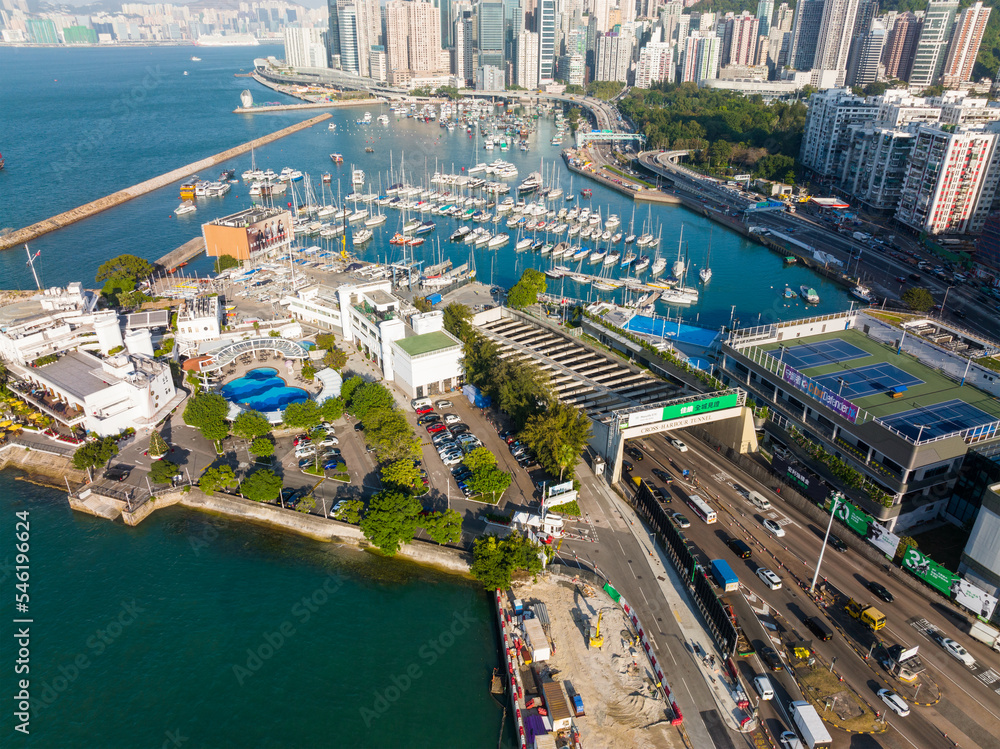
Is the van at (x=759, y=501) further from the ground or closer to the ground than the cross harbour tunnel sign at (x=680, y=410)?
closer to the ground

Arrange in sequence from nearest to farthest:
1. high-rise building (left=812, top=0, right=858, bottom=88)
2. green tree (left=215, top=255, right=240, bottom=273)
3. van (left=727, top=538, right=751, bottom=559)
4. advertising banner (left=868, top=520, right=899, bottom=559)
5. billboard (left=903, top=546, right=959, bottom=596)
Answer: billboard (left=903, top=546, right=959, bottom=596), advertising banner (left=868, top=520, right=899, bottom=559), van (left=727, top=538, right=751, bottom=559), green tree (left=215, top=255, right=240, bottom=273), high-rise building (left=812, top=0, right=858, bottom=88)

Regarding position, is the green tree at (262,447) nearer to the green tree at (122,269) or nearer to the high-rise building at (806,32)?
the green tree at (122,269)

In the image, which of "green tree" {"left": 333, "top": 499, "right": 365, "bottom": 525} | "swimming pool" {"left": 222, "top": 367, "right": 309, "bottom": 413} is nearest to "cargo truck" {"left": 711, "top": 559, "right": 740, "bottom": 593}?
"green tree" {"left": 333, "top": 499, "right": 365, "bottom": 525}

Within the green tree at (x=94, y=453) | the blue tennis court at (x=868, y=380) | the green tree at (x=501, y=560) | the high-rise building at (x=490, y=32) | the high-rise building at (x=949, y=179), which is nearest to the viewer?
the green tree at (x=501, y=560)

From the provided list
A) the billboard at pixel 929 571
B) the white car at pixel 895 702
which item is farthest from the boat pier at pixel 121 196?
the white car at pixel 895 702

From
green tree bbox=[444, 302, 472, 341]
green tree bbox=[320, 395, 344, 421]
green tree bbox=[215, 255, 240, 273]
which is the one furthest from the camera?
green tree bbox=[215, 255, 240, 273]

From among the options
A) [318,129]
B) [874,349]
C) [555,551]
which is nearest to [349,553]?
[555,551]

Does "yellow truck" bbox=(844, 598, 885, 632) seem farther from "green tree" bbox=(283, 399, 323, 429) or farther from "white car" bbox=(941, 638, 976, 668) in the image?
"green tree" bbox=(283, 399, 323, 429)
